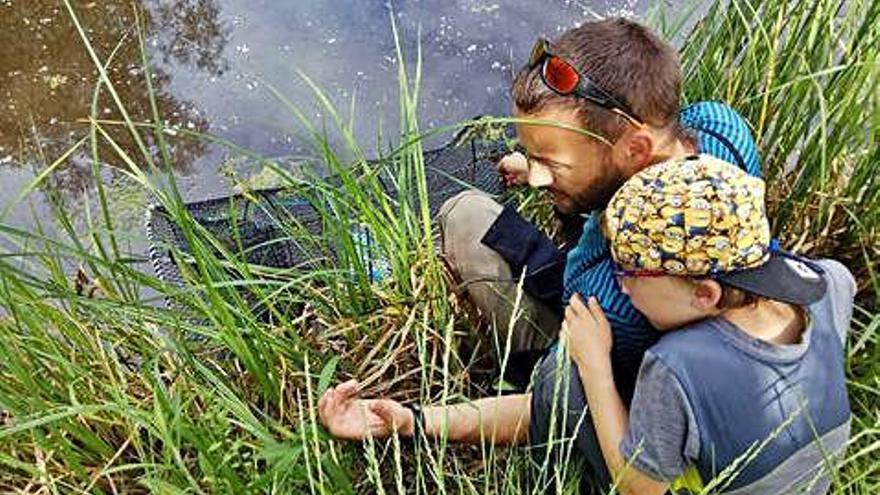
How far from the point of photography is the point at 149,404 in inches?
77.0

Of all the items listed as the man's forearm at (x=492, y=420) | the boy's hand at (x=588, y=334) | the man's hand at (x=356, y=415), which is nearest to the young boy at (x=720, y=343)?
the boy's hand at (x=588, y=334)

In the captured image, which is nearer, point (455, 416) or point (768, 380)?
point (768, 380)

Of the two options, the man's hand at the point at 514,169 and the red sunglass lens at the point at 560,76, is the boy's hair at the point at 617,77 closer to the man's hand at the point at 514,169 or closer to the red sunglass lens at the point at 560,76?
the red sunglass lens at the point at 560,76

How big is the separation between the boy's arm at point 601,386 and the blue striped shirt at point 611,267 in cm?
6

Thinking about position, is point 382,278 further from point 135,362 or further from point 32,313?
point 32,313

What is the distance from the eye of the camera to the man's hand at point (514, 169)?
2.36 metres

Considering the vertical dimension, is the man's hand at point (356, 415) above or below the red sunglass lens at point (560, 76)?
below

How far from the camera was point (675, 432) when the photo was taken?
1512mm

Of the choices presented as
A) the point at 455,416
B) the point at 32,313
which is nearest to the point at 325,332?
the point at 455,416

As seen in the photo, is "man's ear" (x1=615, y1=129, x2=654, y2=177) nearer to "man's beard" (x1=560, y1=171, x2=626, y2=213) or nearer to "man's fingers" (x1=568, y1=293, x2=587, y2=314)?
"man's beard" (x1=560, y1=171, x2=626, y2=213)

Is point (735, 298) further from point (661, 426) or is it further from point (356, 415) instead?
point (356, 415)

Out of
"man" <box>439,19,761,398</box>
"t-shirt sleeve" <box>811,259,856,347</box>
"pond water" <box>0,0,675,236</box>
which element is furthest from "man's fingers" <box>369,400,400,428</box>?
"pond water" <box>0,0,675,236</box>

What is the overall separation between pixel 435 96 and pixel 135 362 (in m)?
1.67

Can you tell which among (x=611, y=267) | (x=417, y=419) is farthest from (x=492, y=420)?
(x=611, y=267)
